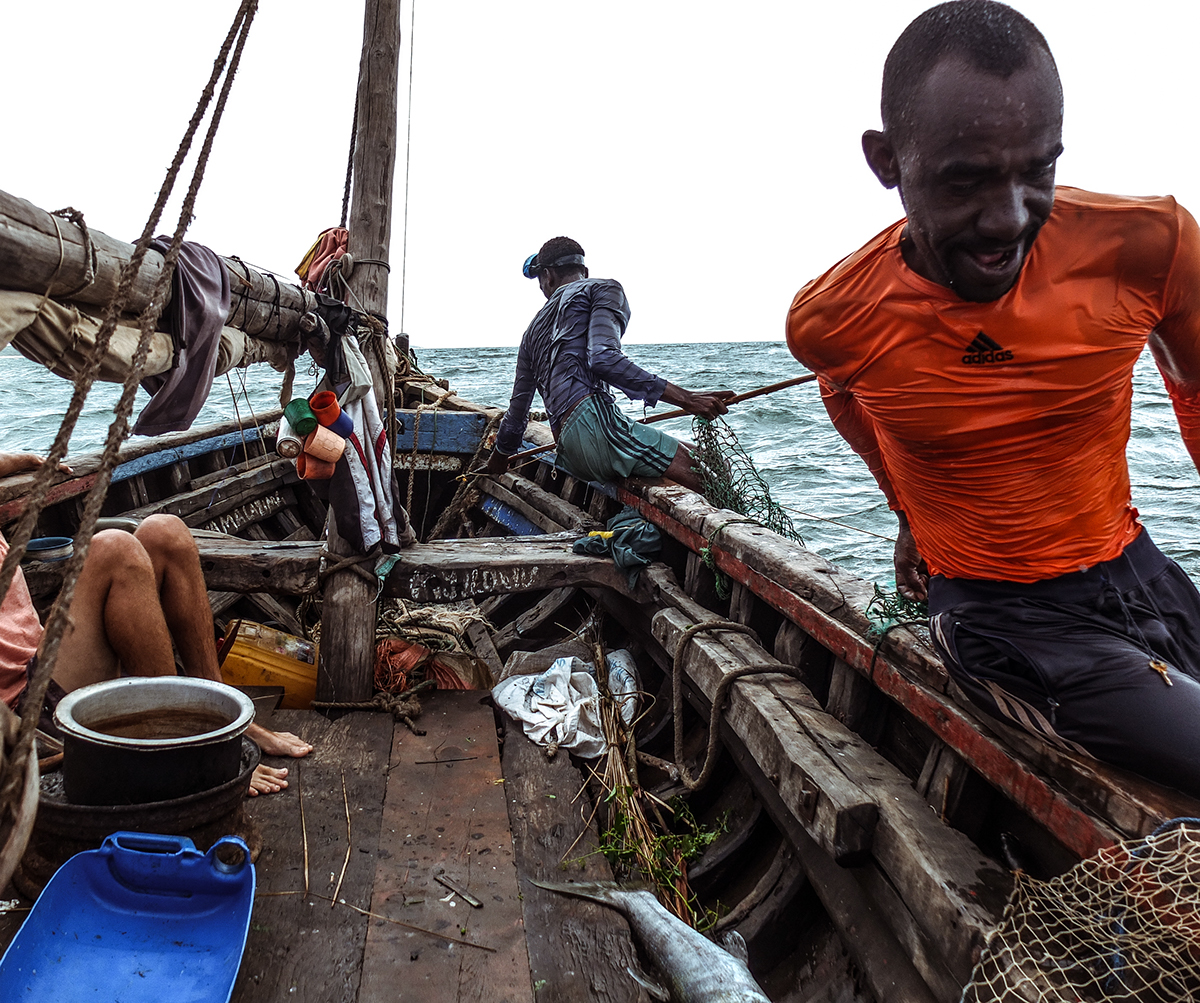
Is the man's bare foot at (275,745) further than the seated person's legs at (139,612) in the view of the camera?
Yes

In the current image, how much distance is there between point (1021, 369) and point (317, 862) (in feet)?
7.34

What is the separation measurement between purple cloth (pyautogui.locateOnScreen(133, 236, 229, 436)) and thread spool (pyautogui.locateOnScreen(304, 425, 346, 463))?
0.50 meters

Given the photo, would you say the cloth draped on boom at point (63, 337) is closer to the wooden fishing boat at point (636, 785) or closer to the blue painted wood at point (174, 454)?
the wooden fishing boat at point (636, 785)

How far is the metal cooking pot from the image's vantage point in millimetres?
1979

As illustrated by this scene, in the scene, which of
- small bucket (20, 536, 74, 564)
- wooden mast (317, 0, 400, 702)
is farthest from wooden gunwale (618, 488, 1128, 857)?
small bucket (20, 536, 74, 564)

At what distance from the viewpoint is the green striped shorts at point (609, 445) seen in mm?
4234

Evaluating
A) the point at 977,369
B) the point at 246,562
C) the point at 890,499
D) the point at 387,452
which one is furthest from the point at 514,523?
the point at 977,369

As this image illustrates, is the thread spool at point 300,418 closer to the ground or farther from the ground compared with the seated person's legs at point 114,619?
farther from the ground

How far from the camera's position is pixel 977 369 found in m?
1.66

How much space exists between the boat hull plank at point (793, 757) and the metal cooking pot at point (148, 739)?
56.9 inches

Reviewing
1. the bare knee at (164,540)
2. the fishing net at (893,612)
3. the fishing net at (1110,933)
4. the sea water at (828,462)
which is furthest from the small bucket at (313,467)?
the fishing net at (1110,933)

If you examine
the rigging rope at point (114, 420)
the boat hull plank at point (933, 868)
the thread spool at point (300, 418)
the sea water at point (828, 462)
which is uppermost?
the rigging rope at point (114, 420)

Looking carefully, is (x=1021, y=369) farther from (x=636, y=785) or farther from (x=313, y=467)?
(x=313, y=467)

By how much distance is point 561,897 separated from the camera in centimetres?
222
